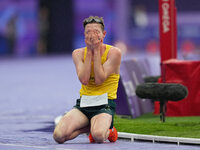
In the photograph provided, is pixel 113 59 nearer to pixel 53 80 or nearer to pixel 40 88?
pixel 40 88

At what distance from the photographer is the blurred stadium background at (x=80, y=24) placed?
48938mm

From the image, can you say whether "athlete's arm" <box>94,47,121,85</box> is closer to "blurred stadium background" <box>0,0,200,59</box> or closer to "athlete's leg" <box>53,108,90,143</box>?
"athlete's leg" <box>53,108,90,143</box>

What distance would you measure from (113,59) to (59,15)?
155 feet

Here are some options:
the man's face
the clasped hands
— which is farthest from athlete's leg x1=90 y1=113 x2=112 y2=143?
the man's face

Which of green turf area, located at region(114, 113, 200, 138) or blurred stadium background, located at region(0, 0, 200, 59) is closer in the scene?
green turf area, located at region(114, 113, 200, 138)

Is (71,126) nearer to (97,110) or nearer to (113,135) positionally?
(97,110)

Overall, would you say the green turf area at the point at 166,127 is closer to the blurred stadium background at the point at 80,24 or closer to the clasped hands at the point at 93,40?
the clasped hands at the point at 93,40

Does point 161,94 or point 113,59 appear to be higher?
point 113,59

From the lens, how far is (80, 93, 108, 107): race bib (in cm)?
826

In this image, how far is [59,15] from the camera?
55.1m

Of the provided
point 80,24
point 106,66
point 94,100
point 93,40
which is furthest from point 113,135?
point 80,24

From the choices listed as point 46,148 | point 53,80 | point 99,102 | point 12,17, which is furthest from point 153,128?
point 12,17

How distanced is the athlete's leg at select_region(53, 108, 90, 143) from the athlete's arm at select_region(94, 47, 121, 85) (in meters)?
0.54

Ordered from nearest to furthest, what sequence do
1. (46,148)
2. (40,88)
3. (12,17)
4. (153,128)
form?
(46,148), (153,128), (40,88), (12,17)
